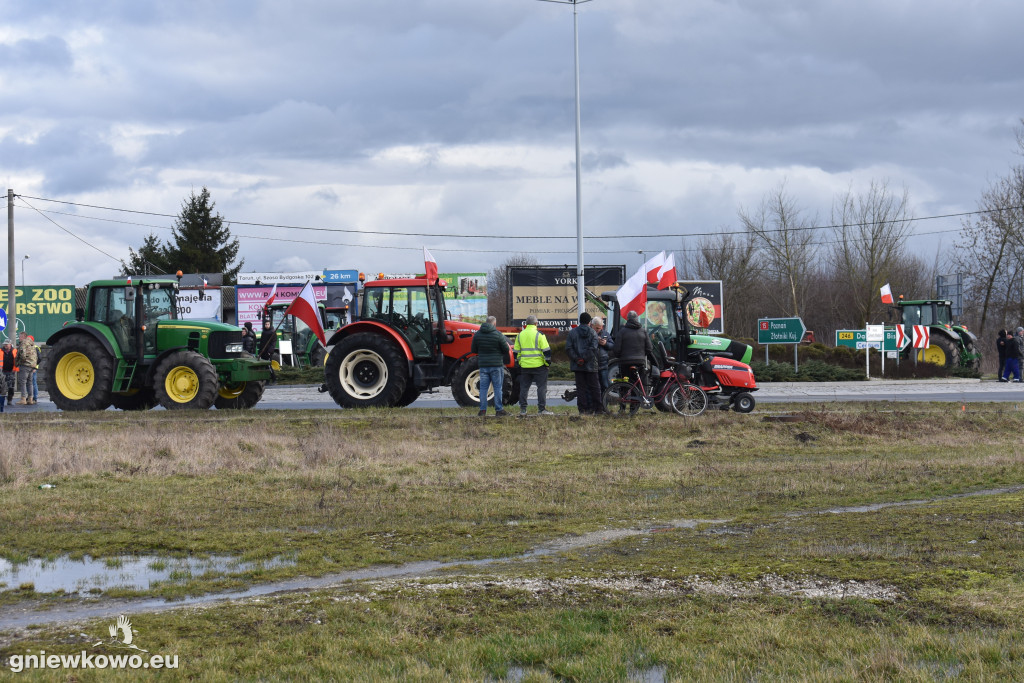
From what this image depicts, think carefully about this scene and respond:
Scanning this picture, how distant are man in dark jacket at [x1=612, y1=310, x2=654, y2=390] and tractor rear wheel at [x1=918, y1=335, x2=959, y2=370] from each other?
2214cm

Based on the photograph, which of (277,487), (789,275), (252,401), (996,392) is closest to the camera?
(277,487)

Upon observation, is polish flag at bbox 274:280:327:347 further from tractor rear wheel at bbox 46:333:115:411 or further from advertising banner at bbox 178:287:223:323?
advertising banner at bbox 178:287:223:323

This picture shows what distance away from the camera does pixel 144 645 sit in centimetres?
519

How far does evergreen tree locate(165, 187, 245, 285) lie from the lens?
2741 inches

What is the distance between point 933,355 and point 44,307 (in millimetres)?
37081

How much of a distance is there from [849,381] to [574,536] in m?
25.8

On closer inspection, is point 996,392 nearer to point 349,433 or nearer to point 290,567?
point 349,433

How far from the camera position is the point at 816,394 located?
26078mm

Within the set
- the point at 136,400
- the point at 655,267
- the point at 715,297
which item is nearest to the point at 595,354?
the point at 655,267

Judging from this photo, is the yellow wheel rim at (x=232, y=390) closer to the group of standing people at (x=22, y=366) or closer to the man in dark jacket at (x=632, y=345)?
the group of standing people at (x=22, y=366)

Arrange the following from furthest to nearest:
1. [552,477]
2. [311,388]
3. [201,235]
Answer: [201,235], [311,388], [552,477]

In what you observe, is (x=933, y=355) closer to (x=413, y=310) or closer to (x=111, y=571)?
(x=413, y=310)

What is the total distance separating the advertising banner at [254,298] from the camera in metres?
44.8

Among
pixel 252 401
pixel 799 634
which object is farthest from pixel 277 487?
pixel 252 401
